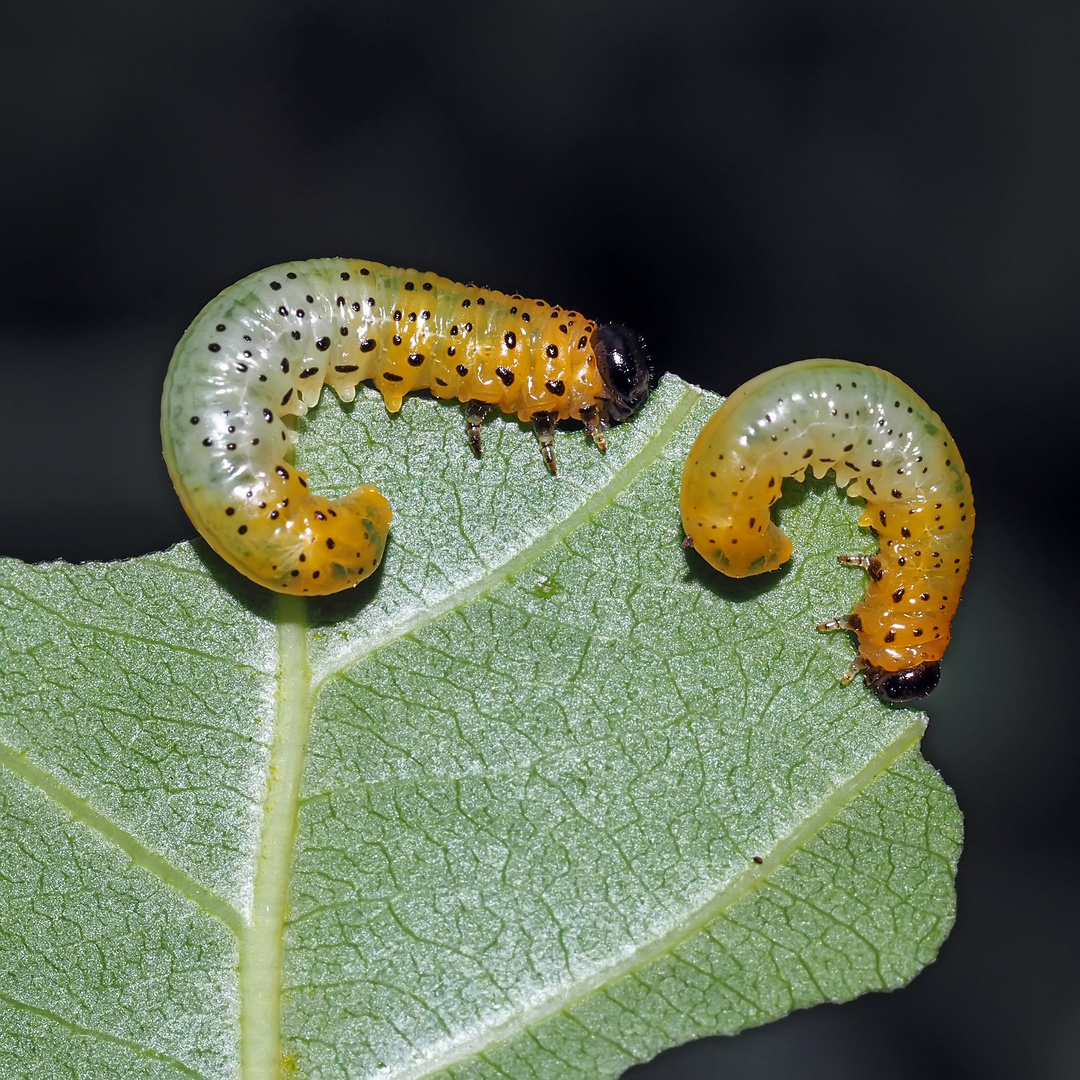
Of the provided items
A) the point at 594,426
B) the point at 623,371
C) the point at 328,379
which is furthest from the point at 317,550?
the point at 623,371

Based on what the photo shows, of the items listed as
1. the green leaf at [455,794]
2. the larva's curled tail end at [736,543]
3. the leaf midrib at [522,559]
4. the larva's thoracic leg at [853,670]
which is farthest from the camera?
the larva's thoracic leg at [853,670]

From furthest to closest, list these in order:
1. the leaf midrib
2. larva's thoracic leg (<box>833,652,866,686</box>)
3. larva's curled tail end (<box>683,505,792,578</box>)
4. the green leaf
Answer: larva's thoracic leg (<box>833,652,866,686</box>) → the leaf midrib → larva's curled tail end (<box>683,505,792,578</box>) → the green leaf

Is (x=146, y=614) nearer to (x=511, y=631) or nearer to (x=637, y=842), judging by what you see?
(x=511, y=631)

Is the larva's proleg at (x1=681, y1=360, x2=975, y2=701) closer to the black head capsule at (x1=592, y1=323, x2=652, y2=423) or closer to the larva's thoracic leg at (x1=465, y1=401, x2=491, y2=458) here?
the black head capsule at (x1=592, y1=323, x2=652, y2=423)

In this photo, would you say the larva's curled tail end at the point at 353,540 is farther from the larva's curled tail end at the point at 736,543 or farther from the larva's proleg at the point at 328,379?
the larva's curled tail end at the point at 736,543

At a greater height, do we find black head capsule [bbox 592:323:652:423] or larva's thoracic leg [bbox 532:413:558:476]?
black head capsule [bbox 592:323:652:423]

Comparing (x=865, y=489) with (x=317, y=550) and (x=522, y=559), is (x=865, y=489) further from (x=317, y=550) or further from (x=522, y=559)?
(x=317, y=550)

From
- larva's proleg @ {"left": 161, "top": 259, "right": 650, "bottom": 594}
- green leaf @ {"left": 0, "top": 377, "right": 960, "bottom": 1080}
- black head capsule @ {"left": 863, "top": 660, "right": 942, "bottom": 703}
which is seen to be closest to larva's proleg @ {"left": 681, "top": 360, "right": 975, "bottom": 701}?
black head capsule @ {"left": 863, "top": 660, "right": 942, "bottom": 703}

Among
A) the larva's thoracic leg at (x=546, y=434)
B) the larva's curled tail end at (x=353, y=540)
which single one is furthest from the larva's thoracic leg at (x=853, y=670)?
the larva's curled tail end at (x=353, y=540)
